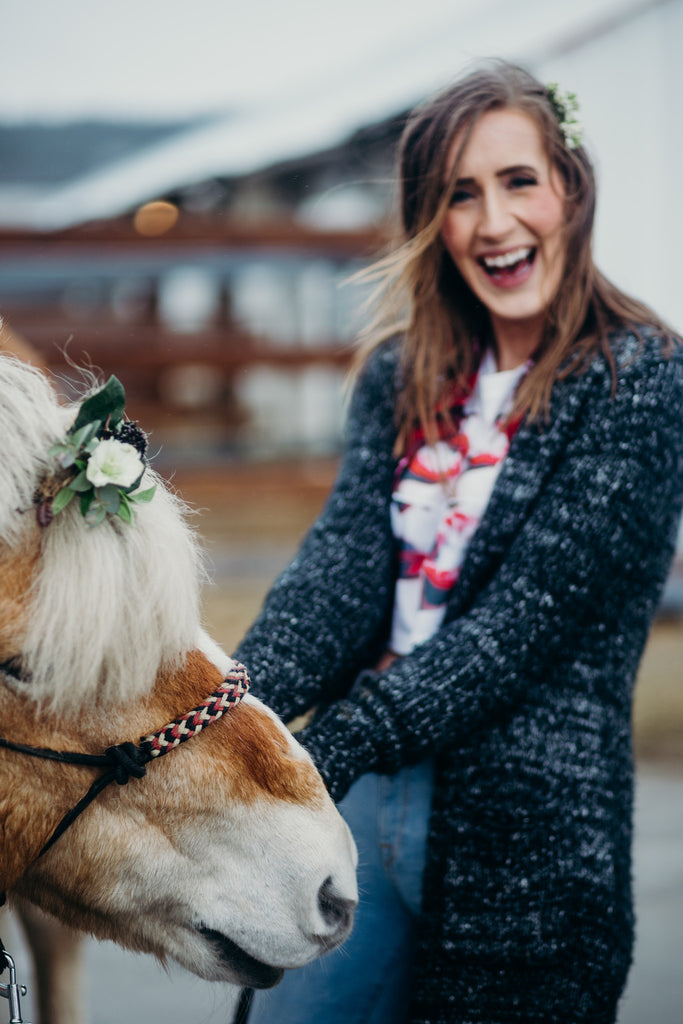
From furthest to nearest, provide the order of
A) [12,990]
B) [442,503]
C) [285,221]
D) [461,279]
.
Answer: [285,221]
[461,279]
[442,503]
[12,990]

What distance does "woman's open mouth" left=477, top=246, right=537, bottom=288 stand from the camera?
5.29ft

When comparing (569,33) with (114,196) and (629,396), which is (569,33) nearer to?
(114,196)

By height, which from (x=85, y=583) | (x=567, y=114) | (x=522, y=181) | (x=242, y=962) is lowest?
(x=242, y=962)

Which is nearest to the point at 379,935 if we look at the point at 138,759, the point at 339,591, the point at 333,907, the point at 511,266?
the point at 333,907

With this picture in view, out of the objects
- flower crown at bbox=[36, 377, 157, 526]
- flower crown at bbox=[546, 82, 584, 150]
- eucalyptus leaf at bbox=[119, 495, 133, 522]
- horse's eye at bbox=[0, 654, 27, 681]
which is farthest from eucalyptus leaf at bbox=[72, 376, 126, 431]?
flower crown at bbox=[546, 82, 584, 150]

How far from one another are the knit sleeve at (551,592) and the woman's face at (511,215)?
27 cm

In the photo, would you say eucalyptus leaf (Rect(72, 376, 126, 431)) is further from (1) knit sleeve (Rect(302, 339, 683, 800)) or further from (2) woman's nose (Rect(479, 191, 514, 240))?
(2) woman's nose (Rect(479, 191, 514, 240))

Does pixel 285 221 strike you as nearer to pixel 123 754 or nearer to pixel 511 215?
pixel 511 215

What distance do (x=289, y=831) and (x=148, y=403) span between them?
740 cm

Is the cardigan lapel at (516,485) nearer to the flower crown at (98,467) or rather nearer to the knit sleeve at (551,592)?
the knit sleeve at (551,592)

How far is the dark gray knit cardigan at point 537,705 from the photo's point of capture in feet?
4.53

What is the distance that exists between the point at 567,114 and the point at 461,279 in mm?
336

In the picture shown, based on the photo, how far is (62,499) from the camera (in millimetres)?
1057

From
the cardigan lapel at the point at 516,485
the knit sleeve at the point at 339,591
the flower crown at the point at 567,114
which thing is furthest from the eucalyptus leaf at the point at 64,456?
the flower crown at the point at 567,114
